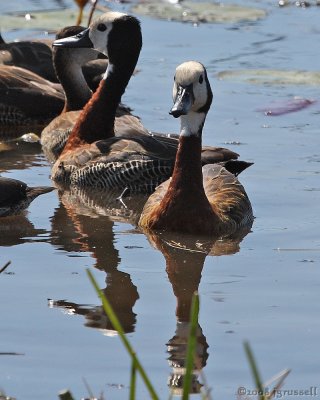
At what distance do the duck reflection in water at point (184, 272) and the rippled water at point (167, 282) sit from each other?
13 millimetres

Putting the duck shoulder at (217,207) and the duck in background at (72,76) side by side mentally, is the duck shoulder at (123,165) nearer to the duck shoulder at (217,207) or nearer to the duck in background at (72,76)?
the duck shoulder at (217,207)

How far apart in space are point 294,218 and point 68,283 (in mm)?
2201

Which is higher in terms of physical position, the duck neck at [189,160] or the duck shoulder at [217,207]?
the duck neck at [189,160]

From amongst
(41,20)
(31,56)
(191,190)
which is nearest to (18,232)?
(191,190)

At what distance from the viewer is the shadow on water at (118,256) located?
642cm

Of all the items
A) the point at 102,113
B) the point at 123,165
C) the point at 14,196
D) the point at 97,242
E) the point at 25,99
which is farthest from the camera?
the point at 25,99

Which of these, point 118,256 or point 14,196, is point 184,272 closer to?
point 118,256

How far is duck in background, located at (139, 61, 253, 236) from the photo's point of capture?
28.0ft

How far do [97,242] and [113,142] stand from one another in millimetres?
2061

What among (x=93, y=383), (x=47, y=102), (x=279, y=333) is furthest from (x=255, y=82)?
(x=93, y=383)

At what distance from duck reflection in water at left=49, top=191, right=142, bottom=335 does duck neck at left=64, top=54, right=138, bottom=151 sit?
0.85m

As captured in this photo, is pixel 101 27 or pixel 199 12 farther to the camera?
pixel 199 12

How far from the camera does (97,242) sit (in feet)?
27.7

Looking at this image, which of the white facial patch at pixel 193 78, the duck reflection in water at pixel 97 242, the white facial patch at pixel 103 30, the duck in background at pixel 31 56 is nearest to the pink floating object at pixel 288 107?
the white facial patch at pixel 103 30
